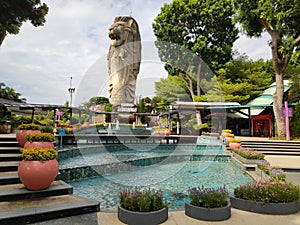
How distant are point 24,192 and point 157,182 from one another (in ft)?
12.3

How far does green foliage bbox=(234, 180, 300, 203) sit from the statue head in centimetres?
2503

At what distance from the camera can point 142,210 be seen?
298 cm

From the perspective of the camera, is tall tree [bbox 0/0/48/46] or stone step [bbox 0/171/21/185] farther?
tall tree [bbox 0/0/48/46]

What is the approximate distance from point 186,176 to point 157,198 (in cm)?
448

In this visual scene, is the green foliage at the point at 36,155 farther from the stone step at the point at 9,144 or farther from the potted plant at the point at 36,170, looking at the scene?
the stone step at the point at 9,144

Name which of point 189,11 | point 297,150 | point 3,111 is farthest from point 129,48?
point 297,150

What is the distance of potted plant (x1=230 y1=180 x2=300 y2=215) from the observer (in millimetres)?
3283

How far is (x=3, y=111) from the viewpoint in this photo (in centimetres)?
1575

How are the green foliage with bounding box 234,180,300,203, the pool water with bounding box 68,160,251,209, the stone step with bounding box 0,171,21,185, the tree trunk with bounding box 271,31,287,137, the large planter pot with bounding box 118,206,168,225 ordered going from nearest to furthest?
the large planter pot with bounding box 118,206,168,225
the green foliage with bounding box 234,180,300,203
the stone step with bounding box 0,171,21,185
the pool water with bounding box 68,160,251,209
the tree trunk with bounding box 271,31,287,137

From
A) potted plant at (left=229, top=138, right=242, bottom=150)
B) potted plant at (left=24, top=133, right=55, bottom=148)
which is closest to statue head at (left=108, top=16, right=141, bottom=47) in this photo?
potted plant at (left=229, top=138, right=242, bottom=150)

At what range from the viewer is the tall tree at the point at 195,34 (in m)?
24.1

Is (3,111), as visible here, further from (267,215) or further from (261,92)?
(261,92)

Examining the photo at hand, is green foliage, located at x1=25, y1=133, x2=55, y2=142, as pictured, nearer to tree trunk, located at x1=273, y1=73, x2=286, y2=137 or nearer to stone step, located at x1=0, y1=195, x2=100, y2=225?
stone step, located at x1=0, y1=195, x2=100, y2=225

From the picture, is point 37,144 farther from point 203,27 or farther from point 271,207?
point 203,27
